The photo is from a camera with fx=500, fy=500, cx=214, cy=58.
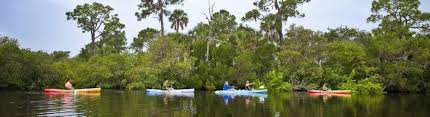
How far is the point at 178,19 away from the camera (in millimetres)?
58719

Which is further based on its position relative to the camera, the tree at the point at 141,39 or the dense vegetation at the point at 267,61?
the tree at the point at 141,39

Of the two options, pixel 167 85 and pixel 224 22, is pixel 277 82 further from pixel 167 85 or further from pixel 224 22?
pixel 224 22

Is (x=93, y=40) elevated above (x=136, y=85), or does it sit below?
above

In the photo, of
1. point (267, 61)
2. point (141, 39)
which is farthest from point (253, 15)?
point (141, 39)

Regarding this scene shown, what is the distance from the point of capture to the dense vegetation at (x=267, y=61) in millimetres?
44375

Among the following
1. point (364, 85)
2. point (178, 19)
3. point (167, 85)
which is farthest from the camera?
point (178, 19)

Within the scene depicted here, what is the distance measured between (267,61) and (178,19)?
1417cm

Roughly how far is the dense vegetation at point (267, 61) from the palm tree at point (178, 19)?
11.3 feet

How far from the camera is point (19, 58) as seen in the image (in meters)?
46.2

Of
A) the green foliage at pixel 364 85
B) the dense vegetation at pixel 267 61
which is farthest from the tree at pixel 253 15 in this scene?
the green foliage at pixel 364 85

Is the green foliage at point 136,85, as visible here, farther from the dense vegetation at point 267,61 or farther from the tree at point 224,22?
the tree at point 224,22

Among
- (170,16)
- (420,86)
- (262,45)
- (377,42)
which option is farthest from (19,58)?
(420,86)

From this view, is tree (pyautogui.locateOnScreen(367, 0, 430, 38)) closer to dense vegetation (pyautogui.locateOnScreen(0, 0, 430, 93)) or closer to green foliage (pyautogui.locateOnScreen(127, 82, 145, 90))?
dense vegetation (pyautogui.locateOnScreen(0, 0, 430, 93))

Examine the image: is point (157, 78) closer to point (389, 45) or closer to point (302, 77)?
point (302, 77)
